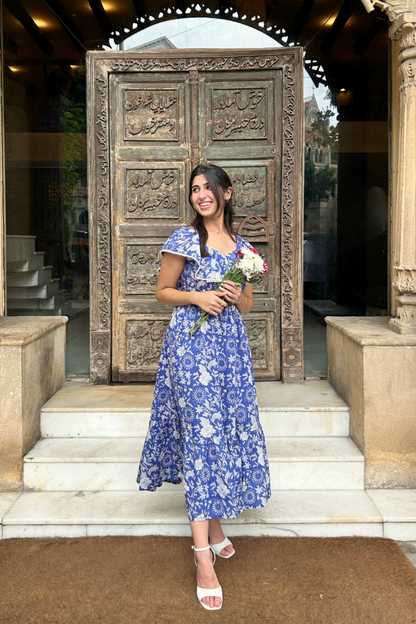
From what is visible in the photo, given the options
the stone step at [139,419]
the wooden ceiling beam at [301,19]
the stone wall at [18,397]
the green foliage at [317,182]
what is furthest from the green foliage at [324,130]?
the stone wall at [18,397]

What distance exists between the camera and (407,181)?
145 inches

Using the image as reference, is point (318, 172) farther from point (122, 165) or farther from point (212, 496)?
point (212, 496)

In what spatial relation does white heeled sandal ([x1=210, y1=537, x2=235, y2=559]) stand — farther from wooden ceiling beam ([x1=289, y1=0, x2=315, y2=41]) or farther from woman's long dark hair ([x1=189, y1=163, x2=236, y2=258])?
wooden ceiling beam ([x1=289, y1=0, x2=315, y2=41])

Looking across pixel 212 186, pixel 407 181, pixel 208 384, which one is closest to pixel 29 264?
pixel 212 186

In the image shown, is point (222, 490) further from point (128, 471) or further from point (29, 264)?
point (29, 264)

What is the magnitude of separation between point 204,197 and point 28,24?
313 cm

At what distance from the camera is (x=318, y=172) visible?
4848 millimetres

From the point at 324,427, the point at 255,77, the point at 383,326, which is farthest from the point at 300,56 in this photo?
the point at 324,427

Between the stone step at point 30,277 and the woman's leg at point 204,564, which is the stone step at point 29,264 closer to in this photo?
the stone step at point 30,277

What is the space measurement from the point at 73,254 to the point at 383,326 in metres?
2.58

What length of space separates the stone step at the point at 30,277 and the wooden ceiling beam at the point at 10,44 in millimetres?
1797

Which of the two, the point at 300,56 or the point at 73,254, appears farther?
the point at 73,254

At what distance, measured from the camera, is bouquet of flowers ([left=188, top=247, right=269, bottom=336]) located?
8.80 feet

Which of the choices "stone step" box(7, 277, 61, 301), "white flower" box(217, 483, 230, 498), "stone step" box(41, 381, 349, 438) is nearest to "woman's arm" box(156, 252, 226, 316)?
"white flower" box(217, 483, 230, 498)
